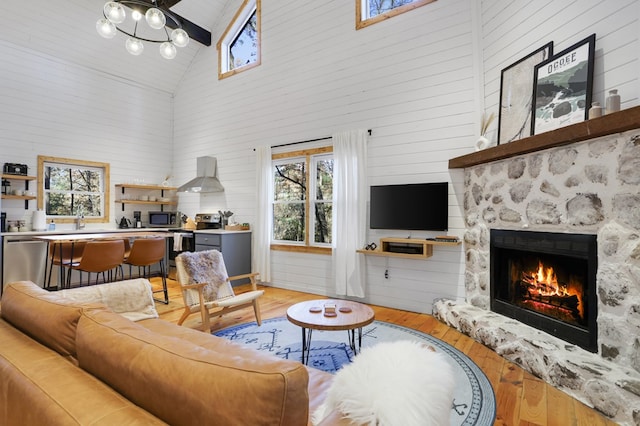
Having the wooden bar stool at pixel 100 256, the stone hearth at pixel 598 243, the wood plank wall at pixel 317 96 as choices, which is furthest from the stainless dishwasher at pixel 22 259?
the stone hearth at pixel 598 243

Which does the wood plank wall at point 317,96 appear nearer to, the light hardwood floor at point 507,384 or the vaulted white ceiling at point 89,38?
the vaulted white ceiling at point 89,38

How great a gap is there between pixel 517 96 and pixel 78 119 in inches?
270

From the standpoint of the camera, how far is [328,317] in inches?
101

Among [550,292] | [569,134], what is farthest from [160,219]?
[569,134]

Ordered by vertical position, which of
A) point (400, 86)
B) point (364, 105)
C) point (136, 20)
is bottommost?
point (364, 105)

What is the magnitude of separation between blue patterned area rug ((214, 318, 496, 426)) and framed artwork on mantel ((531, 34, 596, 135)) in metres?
2.13

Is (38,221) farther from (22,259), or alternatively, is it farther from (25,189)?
(22,259)

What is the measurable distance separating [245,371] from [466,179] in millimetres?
3595

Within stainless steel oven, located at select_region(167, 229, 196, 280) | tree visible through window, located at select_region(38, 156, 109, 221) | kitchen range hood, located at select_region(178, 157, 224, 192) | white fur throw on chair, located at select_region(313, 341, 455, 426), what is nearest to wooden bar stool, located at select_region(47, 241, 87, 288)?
stainless steel oven, located at select_region(167, 229, 196, 280)

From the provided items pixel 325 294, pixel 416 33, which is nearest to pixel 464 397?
pixel 325 294

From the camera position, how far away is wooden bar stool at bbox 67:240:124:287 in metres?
3.84

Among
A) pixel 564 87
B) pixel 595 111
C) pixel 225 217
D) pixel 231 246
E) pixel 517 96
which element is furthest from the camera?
pixel 225 217

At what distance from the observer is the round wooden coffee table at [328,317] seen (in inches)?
94.7

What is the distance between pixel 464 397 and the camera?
2207 millimetres
